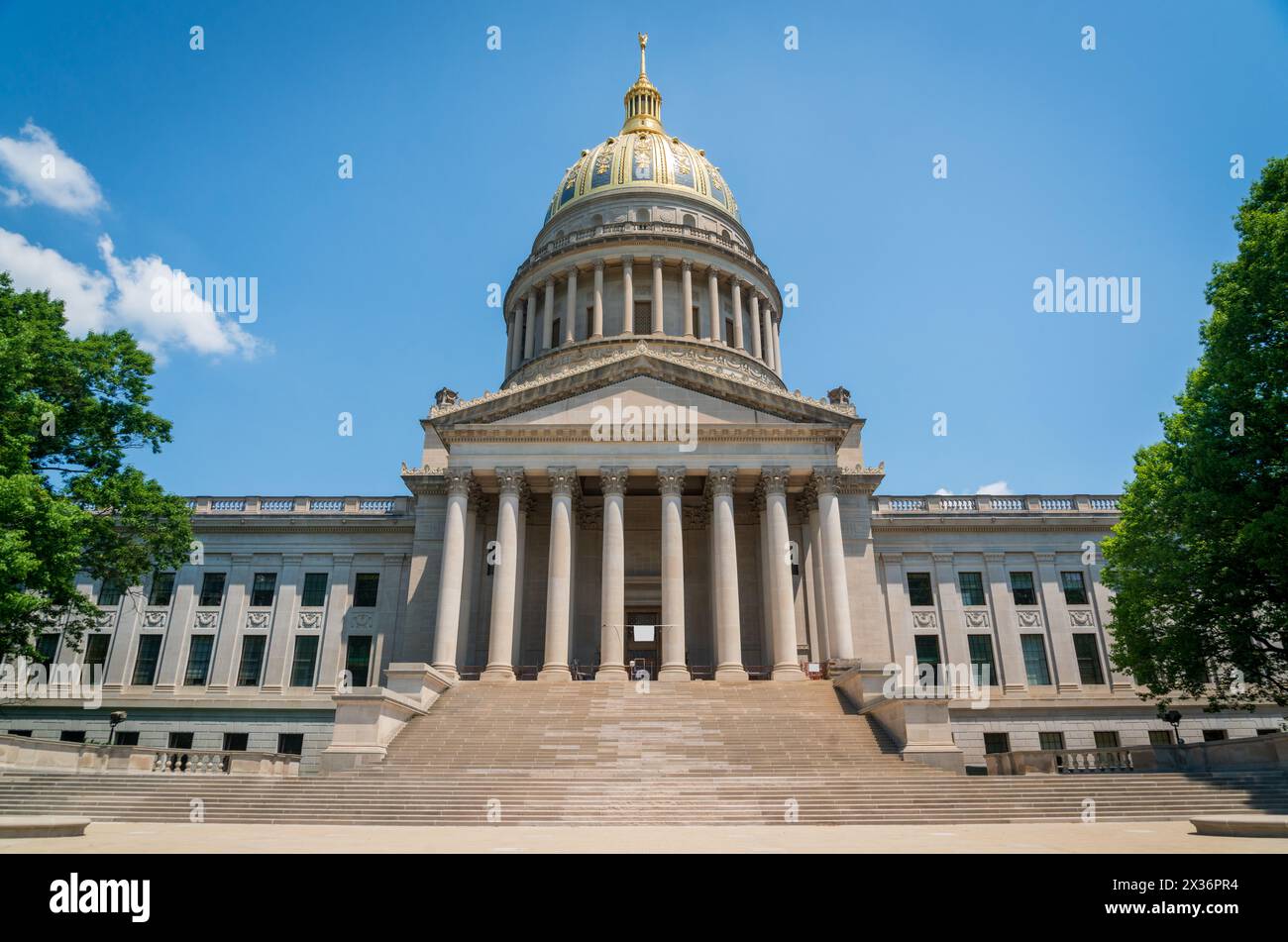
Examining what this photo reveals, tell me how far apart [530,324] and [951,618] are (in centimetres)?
3657

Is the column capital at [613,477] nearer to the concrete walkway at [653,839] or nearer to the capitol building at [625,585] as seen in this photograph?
the capitol building at [625,585]

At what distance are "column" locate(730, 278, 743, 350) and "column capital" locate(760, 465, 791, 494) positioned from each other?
22389mm

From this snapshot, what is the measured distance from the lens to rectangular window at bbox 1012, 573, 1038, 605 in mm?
43594

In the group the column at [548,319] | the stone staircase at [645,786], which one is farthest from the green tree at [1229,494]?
the column at [548,319]

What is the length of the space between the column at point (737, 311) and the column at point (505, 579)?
2653cm

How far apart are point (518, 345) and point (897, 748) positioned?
44.6m

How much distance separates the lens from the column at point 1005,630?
136ft

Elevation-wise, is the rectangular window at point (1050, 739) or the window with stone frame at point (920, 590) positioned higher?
the window with stone frame at point (920, 590)

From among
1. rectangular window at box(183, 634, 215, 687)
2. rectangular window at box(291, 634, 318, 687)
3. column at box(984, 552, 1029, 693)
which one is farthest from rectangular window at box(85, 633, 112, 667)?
column at box(984, 552, 1029, 693)

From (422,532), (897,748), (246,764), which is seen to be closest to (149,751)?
(246,764)

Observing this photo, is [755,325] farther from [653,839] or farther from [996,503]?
[653,839]

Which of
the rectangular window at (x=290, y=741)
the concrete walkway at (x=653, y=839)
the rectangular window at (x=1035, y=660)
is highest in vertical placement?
the rectangular window at (x=1035, y=660)

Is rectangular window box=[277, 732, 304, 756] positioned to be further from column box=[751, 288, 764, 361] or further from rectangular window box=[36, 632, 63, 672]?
column box=[751, 288, 764, 361]
